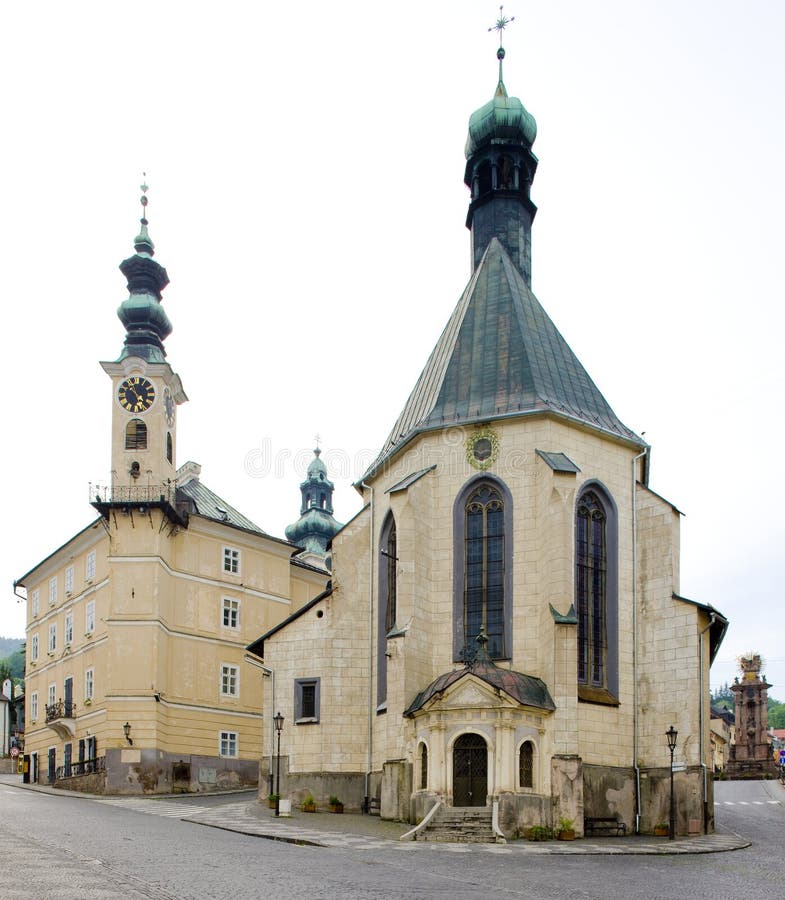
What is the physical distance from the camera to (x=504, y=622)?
31906 millimetres

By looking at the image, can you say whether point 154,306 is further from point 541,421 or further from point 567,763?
point 567,763

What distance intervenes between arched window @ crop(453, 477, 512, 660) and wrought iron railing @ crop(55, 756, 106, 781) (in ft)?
63.2

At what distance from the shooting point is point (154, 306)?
50250 mm

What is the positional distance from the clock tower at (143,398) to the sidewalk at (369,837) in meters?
16.8

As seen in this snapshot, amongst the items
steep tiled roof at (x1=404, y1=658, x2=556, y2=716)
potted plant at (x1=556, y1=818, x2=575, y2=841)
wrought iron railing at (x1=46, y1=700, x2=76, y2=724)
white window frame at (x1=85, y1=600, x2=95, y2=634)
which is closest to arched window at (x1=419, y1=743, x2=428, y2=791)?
steep tiled roof at (x1=404, y1=658, x2=556, y2=716)

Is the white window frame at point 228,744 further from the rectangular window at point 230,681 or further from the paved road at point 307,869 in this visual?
the paved road at point 307,869

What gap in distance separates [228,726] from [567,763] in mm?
23458

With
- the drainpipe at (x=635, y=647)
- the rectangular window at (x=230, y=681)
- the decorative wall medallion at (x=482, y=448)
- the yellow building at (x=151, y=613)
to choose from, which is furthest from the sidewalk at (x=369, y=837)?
the rectangular window at (x=230, y=681)

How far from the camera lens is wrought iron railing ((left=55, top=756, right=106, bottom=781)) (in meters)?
44.6

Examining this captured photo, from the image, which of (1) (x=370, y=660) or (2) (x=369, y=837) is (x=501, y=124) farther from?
(2) (x=369, y=837)

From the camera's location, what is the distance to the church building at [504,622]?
28938 millimetres

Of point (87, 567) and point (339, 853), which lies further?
point (87, 567)

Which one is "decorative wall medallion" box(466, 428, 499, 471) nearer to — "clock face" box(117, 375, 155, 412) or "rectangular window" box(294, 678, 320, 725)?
"rectangular window" box(294, 678, 320, 725)

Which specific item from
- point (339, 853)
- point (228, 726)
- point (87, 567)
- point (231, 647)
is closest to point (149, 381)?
point (87, 567)
